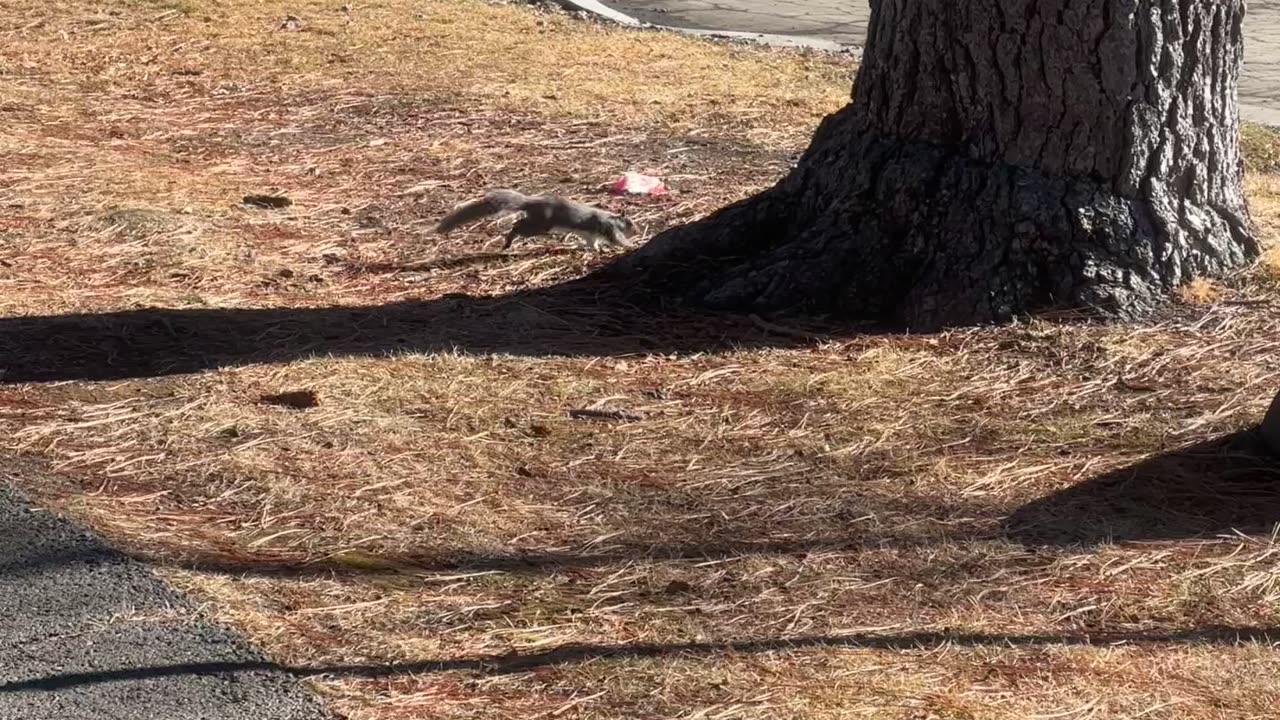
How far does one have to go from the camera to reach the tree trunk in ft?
18.2

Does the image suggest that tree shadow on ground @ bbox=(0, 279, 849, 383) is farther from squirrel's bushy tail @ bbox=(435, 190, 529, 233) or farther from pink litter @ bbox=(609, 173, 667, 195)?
pink litter @ bbox=(609, 173, 667, 195)

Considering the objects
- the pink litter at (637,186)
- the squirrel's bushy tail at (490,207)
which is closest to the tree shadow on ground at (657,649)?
the squirrel's bushy tail at (490,207)

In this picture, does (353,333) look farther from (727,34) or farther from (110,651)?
(727,34)

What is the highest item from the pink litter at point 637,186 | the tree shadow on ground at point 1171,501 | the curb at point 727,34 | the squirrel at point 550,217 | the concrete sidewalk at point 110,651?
the curb at point 727,34

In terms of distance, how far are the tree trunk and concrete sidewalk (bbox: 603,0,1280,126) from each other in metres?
5.32

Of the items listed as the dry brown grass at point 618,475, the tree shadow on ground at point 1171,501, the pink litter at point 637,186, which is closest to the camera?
the dry brown grass at point 618,475

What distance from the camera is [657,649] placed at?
3500 millimetres

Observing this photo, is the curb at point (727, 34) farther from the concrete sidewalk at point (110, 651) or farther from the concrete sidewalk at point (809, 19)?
the concrete sidewalk at point (110, 651)

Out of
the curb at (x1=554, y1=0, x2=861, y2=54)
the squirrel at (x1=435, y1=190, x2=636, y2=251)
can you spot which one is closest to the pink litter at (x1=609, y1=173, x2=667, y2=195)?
the squirrel at (x1=435, y1=190, x2=636, y2=251)

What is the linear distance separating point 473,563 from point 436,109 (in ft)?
17.9

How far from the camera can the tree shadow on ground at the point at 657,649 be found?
332 centimetres

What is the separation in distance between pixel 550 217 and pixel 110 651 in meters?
3.28

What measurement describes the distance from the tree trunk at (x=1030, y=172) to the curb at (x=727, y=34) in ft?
18.3

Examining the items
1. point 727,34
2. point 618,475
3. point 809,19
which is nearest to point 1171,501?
point 618,475
